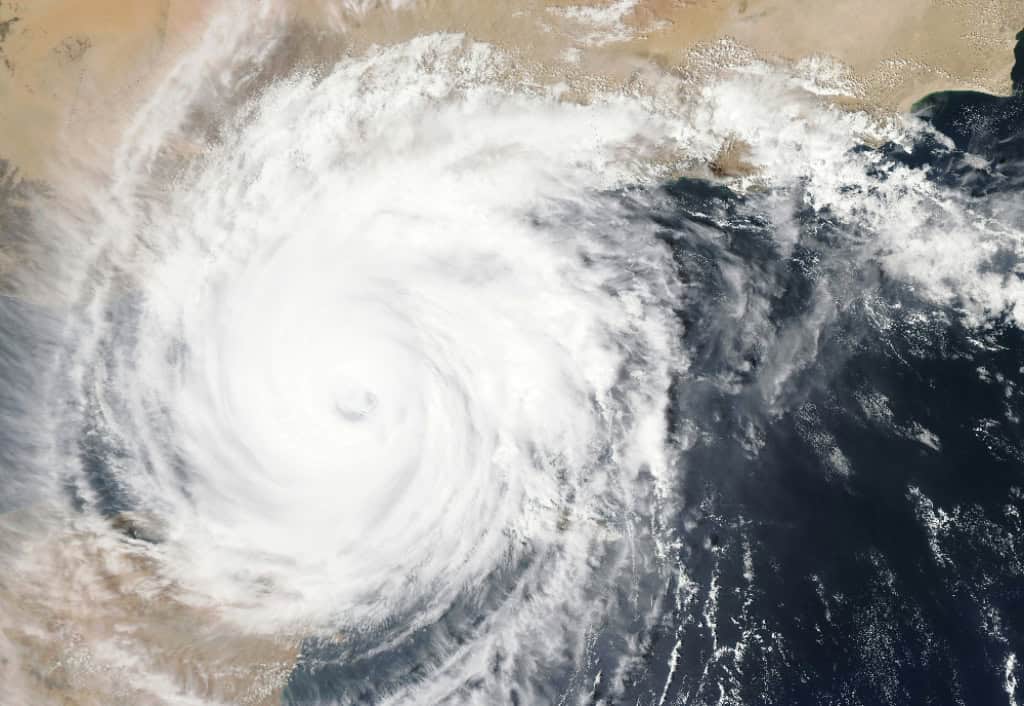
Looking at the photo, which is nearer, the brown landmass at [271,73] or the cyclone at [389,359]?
the brown landmass at [271,73]

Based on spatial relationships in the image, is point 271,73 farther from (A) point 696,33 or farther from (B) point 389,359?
(A) point 696,33

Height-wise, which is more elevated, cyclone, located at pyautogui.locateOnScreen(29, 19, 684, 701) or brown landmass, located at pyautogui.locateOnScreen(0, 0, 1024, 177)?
brown landmass, located at pyautogui.locateOnScreen(0, 0, 1024, 177)

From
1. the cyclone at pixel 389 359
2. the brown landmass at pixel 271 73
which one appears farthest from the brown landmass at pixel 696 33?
the cyclone at pixel 389 359

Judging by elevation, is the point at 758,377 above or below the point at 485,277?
below

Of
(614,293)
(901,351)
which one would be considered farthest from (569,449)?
(901,351)

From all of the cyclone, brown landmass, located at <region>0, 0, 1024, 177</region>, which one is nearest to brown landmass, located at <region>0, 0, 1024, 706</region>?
brown landmass, located at <region>0, 0, 1024, 177</region>

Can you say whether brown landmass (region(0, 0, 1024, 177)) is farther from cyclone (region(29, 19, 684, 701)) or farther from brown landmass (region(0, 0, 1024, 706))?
cyclone (region(29, 19, 684, 701))

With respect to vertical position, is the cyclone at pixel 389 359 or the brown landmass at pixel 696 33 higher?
the brown landmass at pixel 696 33

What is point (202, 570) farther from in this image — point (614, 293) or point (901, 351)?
point (901, 351)

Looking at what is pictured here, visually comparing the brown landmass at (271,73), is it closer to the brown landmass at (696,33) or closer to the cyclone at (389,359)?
the brown landmass at (696,33)

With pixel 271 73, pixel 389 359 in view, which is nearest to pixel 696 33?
pixel 271 73

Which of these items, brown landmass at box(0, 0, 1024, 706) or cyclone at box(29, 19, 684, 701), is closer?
brown landmass at box(0, 0, 1024, 706)
